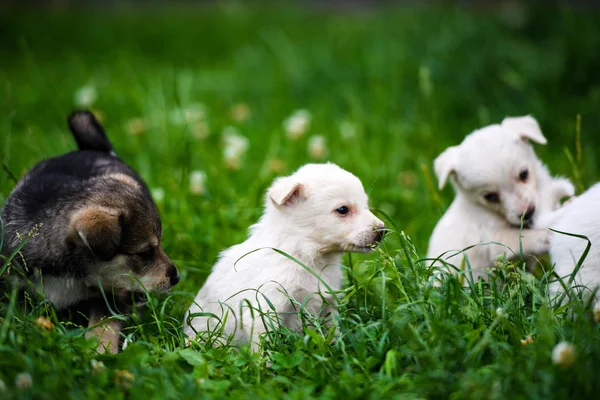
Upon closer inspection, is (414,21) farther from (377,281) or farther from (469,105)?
(377,281)

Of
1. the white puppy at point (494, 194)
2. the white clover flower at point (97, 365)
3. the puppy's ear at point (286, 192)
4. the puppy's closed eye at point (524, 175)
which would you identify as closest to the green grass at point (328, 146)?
the white clover flower at point (97, 365)

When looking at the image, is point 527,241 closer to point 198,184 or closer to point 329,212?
point 329,212

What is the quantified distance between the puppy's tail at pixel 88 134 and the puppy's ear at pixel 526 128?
2.83m

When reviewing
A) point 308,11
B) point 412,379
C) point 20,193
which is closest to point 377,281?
point 412,379

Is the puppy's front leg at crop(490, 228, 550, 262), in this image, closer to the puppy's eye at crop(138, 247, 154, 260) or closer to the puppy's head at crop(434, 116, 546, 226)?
the puppy's head at crop(434, 116, 546, 226)

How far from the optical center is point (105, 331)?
367 centimetres

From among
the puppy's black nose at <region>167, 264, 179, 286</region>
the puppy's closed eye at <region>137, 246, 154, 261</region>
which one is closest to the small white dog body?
the puppy's black nose at <region>167, 264, 179, 286</region>

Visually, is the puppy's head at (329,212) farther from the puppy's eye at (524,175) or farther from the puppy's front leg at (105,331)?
the puppy's eye at (524,175)

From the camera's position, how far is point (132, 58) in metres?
10.3

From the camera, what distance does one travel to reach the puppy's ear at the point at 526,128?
4348mm

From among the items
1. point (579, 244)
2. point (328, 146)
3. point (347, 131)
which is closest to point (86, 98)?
point (328, 146)

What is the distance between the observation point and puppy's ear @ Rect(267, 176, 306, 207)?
3.58 metres

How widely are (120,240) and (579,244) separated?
7.94ft

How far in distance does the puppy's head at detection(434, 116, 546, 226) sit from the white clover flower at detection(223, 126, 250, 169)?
6.48ft
